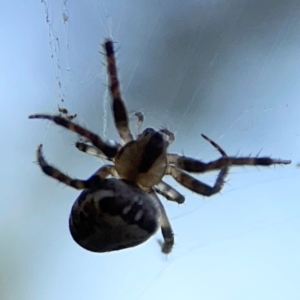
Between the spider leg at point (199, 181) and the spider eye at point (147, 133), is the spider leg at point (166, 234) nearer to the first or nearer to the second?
the spider leg at point (199, 181)

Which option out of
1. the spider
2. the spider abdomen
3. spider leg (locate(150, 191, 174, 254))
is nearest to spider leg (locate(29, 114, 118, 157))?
the spider

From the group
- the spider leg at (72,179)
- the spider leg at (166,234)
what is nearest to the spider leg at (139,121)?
the spider leg at (72,179)

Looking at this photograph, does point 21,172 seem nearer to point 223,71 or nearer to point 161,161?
point 223,71

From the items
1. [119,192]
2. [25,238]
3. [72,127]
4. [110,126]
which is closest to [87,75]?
[110,126]

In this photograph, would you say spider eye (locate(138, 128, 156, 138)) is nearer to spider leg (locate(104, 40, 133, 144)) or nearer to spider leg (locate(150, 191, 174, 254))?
spider leg (locate(104, 40, 133, 144))

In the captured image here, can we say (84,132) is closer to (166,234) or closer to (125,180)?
(125,180)
